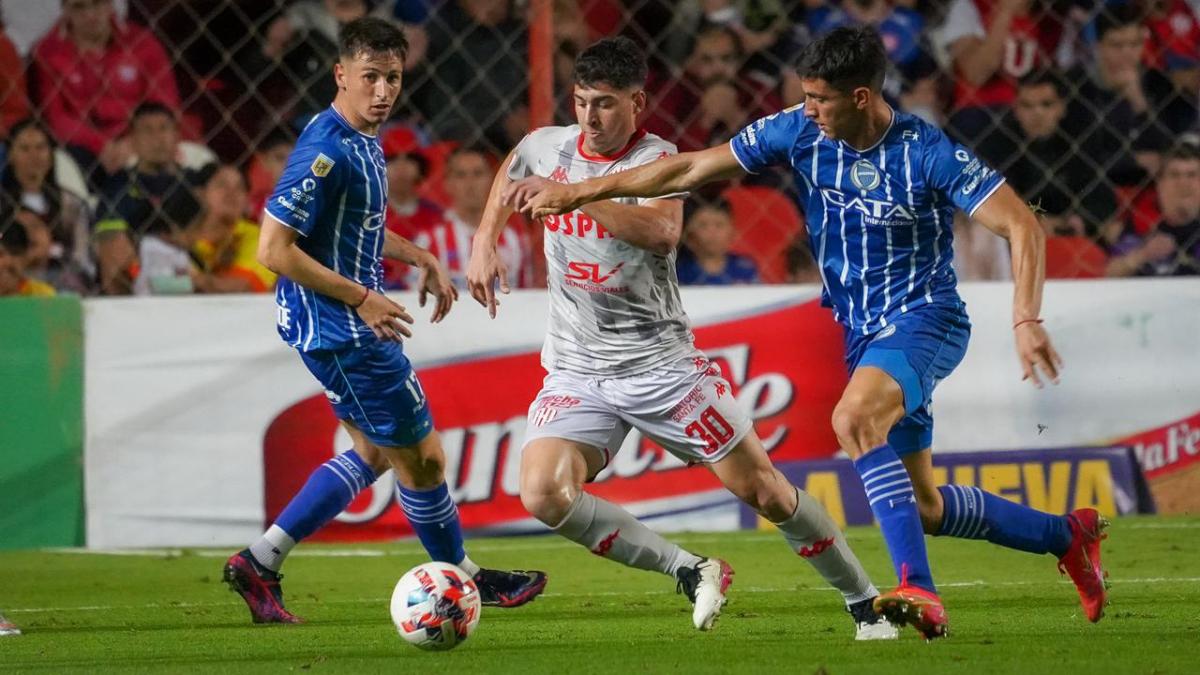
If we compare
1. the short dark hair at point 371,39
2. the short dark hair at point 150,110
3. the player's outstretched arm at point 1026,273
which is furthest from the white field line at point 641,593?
the short dark hair at point 150,110

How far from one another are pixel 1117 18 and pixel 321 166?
6116 millimetres

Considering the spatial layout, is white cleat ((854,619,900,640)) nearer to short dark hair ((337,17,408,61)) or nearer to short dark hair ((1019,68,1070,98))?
short dark hair ((337,17,408,61))

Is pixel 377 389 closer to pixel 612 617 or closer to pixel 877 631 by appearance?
pixel 612 617

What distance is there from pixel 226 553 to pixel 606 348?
3.42 metres

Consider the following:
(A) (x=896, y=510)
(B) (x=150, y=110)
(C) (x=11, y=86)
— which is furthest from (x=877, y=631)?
(C) (x=11, y=86)

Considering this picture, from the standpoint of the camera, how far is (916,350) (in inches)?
212

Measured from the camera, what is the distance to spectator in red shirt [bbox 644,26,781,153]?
10.2 meters

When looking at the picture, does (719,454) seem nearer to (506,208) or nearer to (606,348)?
(606,348)

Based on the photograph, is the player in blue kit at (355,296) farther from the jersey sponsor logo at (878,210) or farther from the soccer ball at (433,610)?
the jersey sponsor logo at (878,210)

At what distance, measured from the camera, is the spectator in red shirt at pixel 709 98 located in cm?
1021

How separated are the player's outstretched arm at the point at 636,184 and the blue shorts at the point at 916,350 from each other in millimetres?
684

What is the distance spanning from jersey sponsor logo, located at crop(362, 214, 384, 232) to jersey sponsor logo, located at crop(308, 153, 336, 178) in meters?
0.26

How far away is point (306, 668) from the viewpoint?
492cm

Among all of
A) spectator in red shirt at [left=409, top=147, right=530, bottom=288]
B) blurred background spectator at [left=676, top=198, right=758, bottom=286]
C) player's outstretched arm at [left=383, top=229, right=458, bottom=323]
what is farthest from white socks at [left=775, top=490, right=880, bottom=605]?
spectator in red shirt at [left=409, top=147, right=530, bottom=288]
